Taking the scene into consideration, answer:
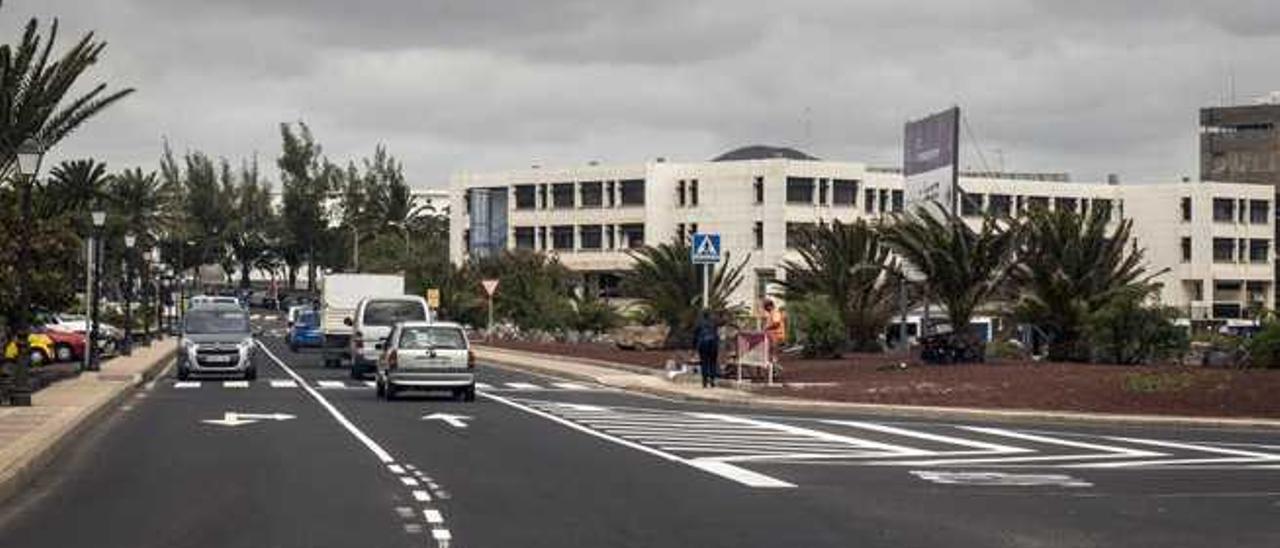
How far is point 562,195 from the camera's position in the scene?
11631cm

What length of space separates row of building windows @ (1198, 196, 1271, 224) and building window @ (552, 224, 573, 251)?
40.7 meters

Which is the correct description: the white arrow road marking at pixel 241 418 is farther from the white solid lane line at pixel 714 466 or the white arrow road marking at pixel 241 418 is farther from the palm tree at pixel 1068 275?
the palm tree at pixel 1068 275

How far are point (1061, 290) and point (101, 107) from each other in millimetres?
19382

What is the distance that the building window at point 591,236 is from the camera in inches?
4496

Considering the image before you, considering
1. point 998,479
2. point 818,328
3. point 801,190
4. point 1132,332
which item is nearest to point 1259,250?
point 801,190

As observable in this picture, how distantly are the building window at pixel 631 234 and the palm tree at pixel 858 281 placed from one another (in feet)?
211

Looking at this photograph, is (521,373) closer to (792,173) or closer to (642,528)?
(642,528)

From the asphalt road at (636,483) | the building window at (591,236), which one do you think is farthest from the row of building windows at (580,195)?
the asphalt road at (636,483)

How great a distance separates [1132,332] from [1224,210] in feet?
295

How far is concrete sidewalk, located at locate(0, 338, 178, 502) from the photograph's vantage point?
17720mm

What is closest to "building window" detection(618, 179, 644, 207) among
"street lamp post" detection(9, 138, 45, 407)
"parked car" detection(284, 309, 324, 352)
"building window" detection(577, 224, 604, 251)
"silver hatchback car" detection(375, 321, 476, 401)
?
"building window" detection(577, 224, 604, 251)

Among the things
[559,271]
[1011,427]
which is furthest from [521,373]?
[559,271]

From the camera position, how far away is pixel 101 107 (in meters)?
34.7

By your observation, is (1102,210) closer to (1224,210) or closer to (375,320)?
(375,320)
